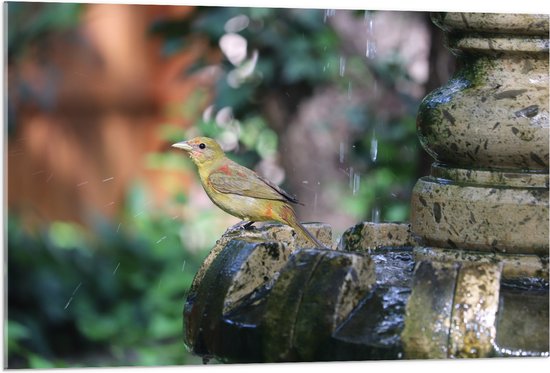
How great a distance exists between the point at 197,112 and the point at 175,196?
1.16 ft

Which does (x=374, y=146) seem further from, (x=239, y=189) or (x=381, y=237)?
(x=381, y=237)

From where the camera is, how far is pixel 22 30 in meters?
4.22

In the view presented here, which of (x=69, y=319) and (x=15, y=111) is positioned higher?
(x=15, y=111)

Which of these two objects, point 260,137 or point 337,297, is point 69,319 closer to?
point 260,137

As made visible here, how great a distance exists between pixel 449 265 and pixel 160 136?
2.94 meters


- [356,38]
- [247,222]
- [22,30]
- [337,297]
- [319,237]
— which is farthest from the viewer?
[356,38]

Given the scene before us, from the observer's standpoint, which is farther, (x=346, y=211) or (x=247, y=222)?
(x=346, y=211)

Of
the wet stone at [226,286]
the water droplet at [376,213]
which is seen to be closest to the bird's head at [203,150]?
the wet stone at [226,286]

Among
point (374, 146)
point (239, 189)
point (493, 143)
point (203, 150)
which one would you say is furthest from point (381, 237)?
point (374, 146)

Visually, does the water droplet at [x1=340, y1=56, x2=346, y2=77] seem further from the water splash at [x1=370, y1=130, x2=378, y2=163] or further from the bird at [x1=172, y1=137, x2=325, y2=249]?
the bird at [x1=172, y1=137, x2=325, y2=249]

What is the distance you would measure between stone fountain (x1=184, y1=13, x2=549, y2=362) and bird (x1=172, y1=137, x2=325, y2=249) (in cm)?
49

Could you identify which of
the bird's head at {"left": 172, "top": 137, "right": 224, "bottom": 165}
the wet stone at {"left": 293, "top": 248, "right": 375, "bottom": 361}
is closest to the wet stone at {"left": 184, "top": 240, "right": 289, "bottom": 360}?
the wet stone at {"left": 293, "top": 248, "right": 375, "bottom": 361}

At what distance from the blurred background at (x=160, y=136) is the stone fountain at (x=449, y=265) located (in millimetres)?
2346

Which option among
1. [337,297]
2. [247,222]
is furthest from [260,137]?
[337,297]
